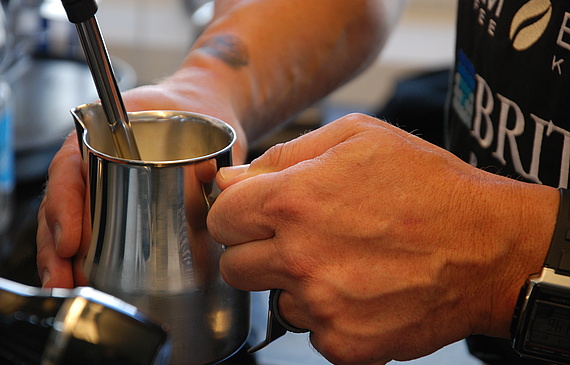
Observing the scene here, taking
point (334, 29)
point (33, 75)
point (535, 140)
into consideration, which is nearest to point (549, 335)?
point (535, 140)

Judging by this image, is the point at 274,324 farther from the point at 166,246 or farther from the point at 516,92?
the point at 516,92

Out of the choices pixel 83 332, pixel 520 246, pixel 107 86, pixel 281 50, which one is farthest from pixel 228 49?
pixel 83 332

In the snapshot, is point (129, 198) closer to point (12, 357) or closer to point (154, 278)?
point (154, 278)

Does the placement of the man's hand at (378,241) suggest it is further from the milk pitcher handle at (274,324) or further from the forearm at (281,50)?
the forearm at (281,50)

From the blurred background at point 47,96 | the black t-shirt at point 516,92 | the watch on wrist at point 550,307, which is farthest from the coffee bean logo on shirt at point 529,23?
the blurred background at point 47,96

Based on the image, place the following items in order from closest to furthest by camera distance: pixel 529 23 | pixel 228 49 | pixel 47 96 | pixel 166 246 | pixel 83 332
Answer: pixel 83 332 < pixel 166 246 < pixel 529 23 < pixel 228 49 < pixel 47 96

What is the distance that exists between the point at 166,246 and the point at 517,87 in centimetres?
37

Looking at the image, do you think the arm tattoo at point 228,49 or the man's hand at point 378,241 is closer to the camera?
the man's hand at point 378,241

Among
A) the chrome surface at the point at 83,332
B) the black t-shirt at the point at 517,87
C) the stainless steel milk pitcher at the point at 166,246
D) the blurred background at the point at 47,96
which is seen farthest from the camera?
the blurred background at the point at 47,96

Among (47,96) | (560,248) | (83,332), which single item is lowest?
(47,96)

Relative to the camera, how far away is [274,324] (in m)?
0.52

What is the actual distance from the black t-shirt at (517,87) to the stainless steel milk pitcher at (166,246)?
292 millimetres

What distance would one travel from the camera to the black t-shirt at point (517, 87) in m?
0.62

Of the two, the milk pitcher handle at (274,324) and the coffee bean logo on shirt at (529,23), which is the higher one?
the coffee bean logo on shirt at (529,23)
